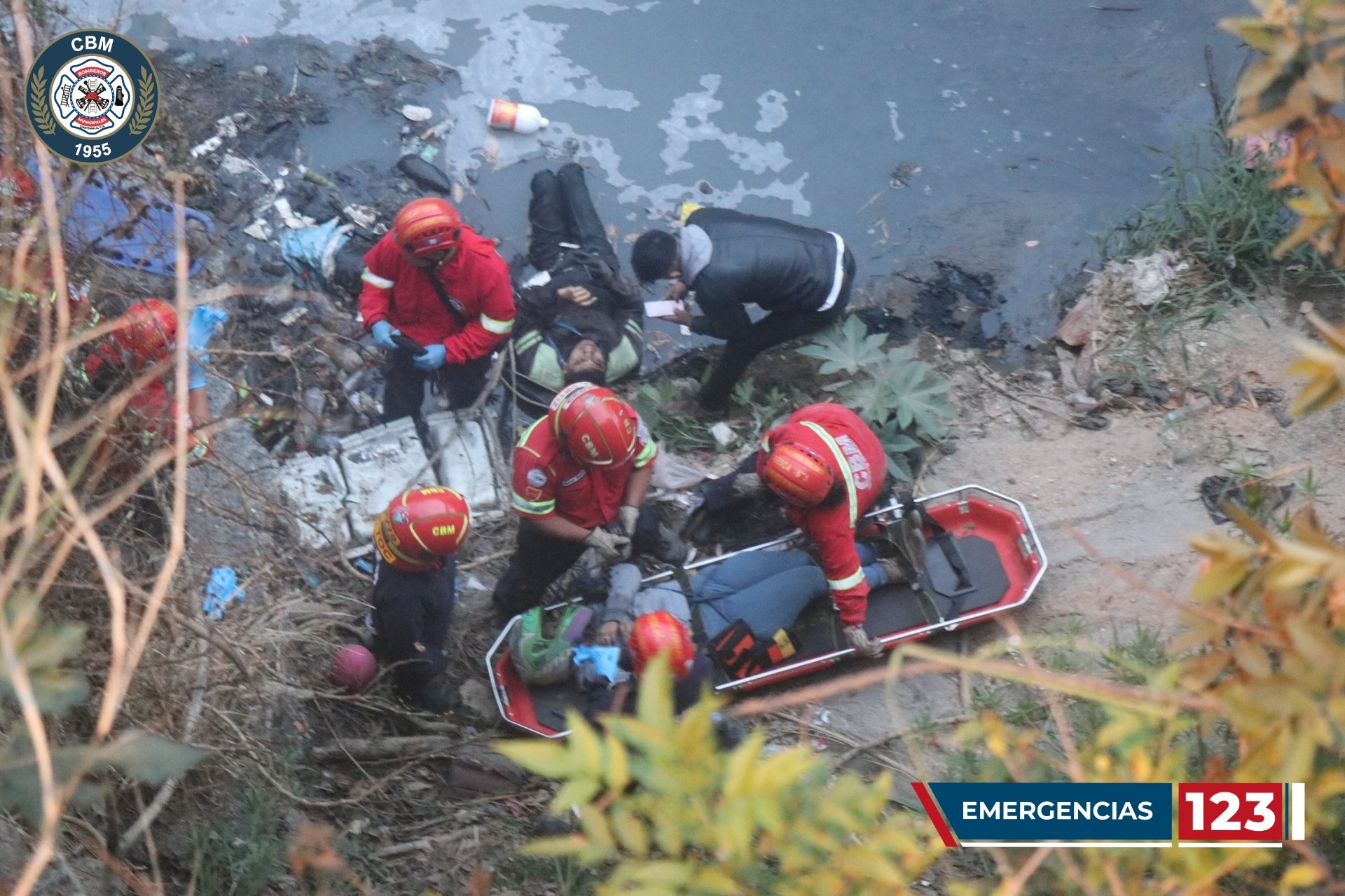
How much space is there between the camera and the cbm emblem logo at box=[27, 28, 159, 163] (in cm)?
332

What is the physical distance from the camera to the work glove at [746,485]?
485 centimetres

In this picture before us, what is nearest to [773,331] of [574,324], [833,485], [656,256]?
[656,256]

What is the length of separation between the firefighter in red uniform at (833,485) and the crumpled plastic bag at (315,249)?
8.93 feet

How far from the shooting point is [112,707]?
1388mm

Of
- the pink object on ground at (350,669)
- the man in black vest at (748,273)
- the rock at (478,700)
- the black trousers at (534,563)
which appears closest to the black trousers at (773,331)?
the man in black vest at (748,273)

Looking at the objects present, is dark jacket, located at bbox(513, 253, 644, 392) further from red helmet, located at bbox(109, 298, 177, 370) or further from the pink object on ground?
red helmet, located at bbox(109, 298, 177, 370)

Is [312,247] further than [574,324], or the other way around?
[312,247]

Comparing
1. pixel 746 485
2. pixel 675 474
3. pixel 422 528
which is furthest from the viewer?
pixel 675 474

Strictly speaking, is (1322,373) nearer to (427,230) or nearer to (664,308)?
(427,230)

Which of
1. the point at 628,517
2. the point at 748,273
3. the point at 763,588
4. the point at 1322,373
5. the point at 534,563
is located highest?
the point at 1322,373

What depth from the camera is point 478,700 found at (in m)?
4.52

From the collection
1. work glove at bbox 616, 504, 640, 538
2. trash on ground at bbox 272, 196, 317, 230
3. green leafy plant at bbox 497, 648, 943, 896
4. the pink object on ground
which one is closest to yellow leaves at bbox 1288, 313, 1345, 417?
green leafy plant at bbox 497, 648, 943, 896

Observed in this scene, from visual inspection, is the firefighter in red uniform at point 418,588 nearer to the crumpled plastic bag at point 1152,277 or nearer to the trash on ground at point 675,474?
the trash on ground at point 675,474

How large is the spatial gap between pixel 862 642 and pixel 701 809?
3.19 metres
